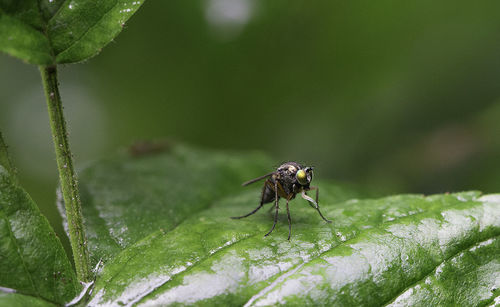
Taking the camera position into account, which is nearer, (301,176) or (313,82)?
(301,176)

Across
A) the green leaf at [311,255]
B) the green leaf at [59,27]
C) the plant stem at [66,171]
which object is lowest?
the green leaf at [311,255]

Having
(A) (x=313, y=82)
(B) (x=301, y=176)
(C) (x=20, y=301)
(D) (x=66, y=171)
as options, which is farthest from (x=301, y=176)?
(A) (x=313, y=82)

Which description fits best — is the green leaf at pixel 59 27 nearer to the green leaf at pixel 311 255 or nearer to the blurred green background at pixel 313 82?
the green leaf at pixel 311 255

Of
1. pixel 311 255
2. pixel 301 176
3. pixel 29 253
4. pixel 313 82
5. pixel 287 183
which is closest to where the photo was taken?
pixel 29 253

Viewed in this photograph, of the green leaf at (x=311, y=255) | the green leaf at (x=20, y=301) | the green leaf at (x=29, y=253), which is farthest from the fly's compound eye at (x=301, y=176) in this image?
the green leaf at (x=20, y=301)

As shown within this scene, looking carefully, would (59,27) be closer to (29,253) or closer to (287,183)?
(29,253)

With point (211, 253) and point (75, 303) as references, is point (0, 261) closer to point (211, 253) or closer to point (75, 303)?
point (75, 303)

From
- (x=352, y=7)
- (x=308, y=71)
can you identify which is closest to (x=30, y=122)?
(x=308, y=71)
